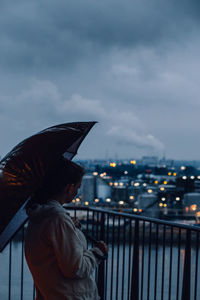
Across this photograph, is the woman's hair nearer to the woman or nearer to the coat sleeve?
the woman

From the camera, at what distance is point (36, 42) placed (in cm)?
8581

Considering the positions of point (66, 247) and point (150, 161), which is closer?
point (66, 247)

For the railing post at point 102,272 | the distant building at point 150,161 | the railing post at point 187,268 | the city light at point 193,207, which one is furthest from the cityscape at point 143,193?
the railing post at point 187,268

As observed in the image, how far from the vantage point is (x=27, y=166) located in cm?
153

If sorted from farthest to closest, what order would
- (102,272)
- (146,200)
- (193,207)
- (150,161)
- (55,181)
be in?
(150,161) < (146,200) < (193,207) < (102,272) < (55,181)

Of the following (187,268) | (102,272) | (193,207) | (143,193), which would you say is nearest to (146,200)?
(143,193)

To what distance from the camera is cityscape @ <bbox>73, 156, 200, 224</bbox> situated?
177ft

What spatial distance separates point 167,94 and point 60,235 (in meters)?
106

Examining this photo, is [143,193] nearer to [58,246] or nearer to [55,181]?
[55,181]

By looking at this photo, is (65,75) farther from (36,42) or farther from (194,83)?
(194,83)

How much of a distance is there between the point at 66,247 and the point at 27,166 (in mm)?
380

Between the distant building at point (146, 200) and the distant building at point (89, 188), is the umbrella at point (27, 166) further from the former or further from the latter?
the distant building at point (89, 188)

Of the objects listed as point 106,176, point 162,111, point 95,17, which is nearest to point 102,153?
point 162,111

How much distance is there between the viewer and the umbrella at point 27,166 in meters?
1.51
